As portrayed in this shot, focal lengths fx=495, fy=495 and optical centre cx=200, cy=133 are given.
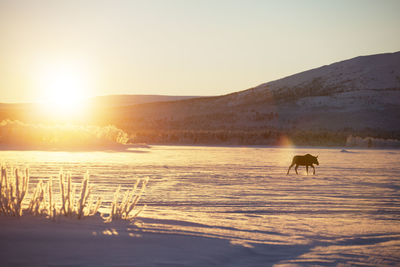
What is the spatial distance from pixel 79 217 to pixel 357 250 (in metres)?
3.30

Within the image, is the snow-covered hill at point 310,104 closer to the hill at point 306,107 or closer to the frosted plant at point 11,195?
the hill at point 306,107

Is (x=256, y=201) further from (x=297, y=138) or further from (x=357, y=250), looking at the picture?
(x=297, y=138)

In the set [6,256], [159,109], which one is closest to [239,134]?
[6,256]

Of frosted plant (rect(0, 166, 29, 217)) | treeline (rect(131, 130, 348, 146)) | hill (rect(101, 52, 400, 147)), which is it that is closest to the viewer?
frosted plant (rect(0, 166, 29, 217))

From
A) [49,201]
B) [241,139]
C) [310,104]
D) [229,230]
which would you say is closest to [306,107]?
[310,104]

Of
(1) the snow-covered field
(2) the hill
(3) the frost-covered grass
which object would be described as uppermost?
(2) the hill

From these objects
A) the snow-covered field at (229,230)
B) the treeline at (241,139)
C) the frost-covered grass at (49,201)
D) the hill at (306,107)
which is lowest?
the snow-covered field at (229,230)

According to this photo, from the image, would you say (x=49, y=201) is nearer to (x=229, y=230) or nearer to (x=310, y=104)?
(x=229, y=230)

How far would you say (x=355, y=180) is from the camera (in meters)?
12.2

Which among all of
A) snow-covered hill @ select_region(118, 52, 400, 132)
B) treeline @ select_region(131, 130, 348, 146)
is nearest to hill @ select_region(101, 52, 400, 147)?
snow-covered hill @ select_region(118, 52, 400, 132)

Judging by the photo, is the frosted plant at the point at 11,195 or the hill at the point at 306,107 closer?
the frosted plant at the point at 11,195

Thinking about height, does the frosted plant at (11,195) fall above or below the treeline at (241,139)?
below

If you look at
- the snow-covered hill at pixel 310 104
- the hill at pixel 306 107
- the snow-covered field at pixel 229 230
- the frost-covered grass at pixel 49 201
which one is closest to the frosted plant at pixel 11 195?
the frost-covered grass at pixel 49 201

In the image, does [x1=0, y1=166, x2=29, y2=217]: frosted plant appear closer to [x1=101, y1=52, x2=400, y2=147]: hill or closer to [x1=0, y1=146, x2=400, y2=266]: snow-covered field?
[x1=0, y1=146, x2=400, y2=266]: snow-covered field
